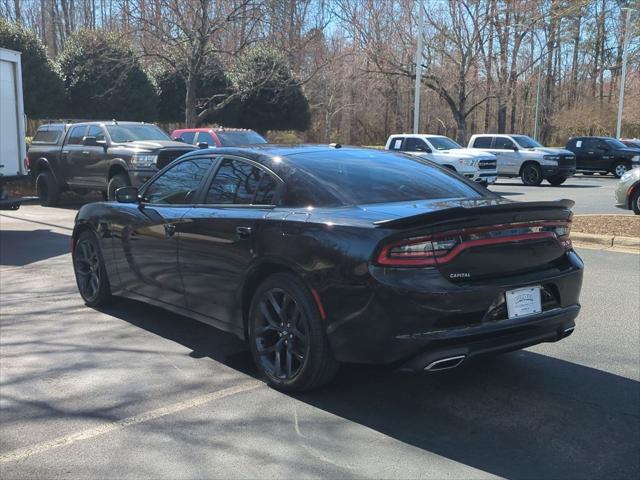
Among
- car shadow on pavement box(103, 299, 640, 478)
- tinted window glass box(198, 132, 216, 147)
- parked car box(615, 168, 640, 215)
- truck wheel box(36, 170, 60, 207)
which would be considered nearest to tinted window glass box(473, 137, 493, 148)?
parked car box(615, 168, 640, 215)

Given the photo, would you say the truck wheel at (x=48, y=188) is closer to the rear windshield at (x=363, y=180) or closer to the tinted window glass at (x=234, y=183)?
the tinted window glass at (x=234, y=183)

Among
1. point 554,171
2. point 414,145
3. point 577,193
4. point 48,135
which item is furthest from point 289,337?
point 554,171

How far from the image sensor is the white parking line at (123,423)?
142 inches

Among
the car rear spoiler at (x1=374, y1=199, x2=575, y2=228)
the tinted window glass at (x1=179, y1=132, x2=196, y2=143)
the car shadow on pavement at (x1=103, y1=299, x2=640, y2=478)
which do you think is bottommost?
the car shadow on pavement at (x1=103, y1=299, x2=640, y2=478)

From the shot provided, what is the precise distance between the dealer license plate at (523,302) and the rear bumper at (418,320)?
4 cm

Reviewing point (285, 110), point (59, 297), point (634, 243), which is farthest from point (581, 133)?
point (59, 297)

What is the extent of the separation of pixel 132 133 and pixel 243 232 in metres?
11.2

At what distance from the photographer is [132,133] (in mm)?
14938

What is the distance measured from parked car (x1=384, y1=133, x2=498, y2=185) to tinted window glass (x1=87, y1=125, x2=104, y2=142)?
26.5ft

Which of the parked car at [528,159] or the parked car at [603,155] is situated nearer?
the parked car at [528,159]

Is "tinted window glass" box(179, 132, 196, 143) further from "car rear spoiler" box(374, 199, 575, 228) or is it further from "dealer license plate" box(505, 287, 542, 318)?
"dealer license plate" box(505, 287, 542, 318)

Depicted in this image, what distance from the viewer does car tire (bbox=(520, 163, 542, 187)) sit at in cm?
2294

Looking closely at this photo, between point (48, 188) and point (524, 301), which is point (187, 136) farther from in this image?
point (524, 301)

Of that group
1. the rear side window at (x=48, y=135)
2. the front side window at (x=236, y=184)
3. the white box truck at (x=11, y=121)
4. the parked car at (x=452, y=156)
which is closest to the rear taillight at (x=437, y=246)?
the front side window at (x=236, y=184)
